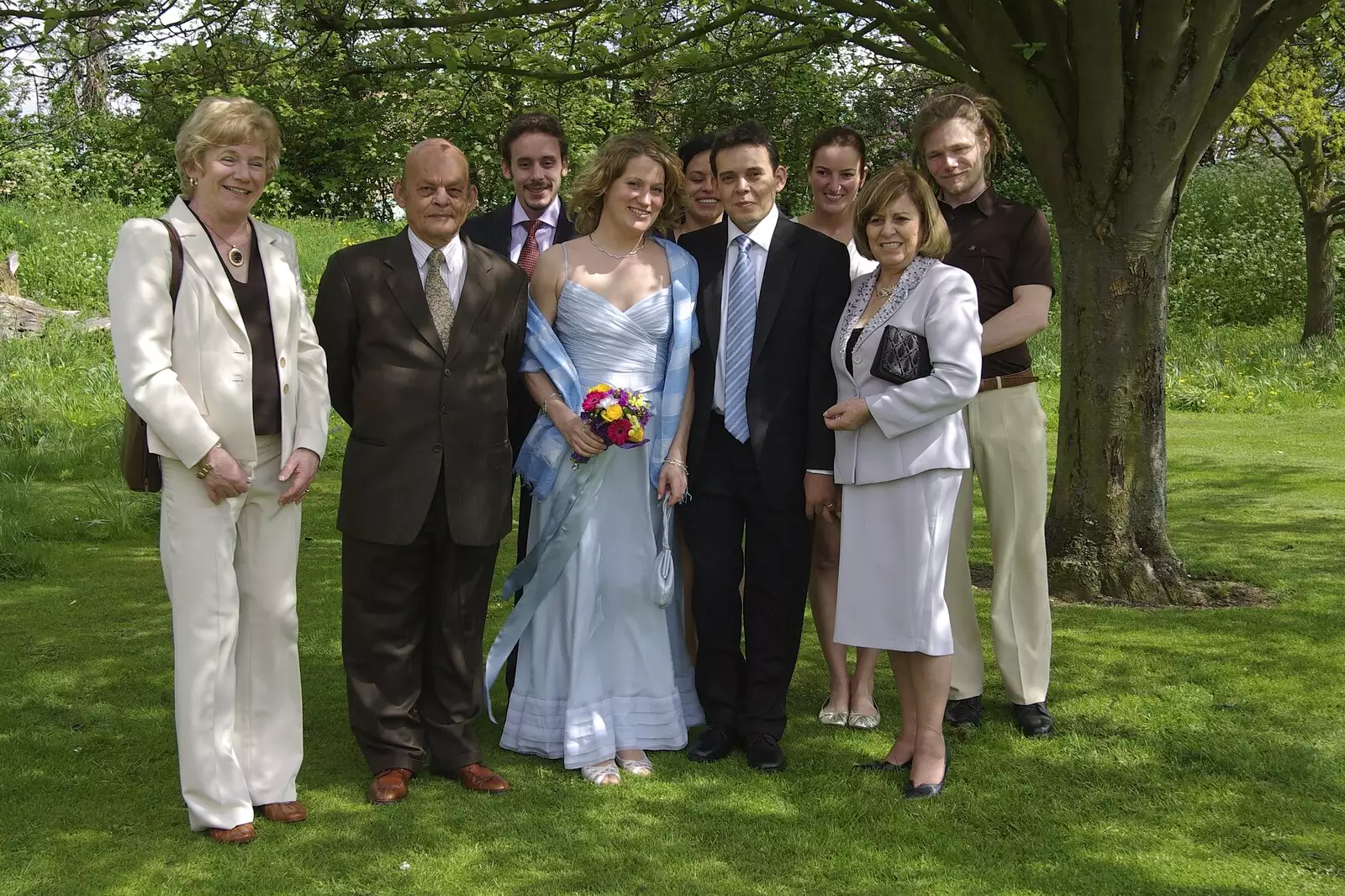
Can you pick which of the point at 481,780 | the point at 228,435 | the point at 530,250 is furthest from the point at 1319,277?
the point at 228,435

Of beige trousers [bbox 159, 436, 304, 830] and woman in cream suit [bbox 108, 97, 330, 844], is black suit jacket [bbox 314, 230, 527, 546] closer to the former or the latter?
woman in cream suit [bbox 108, 97, 330, 844]

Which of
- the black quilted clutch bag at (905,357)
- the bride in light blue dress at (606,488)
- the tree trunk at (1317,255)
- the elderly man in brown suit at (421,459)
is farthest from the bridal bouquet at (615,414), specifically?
the tree trunk at (1317,255)

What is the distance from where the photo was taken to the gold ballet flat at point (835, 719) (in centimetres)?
541

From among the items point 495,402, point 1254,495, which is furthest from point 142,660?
point 1254,495

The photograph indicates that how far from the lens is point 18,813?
4461 millimetres

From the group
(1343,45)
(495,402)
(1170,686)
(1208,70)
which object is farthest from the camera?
(1343,45)

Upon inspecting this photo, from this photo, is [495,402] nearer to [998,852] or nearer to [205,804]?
[205,804]

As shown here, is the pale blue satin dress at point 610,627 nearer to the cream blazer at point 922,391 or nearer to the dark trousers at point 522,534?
the dark trousers at point 522,534

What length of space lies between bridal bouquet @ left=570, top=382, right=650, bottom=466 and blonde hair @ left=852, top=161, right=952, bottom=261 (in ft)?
3.32

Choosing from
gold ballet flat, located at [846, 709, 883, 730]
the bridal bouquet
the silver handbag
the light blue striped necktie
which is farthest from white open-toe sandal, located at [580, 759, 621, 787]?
the light blue striped necktie

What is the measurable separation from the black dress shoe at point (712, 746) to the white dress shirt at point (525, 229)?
218cm

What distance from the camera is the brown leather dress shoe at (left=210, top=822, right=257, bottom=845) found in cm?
420

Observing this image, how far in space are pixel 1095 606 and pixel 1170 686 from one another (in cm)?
135

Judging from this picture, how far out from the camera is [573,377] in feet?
16.0
